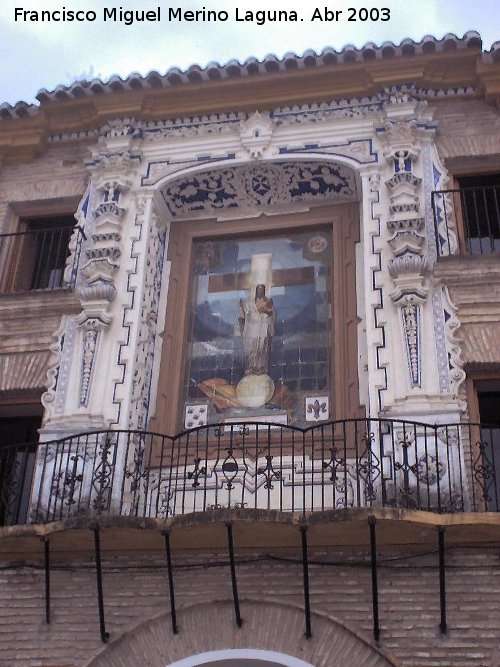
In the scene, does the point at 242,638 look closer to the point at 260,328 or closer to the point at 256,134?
the point at 260,328

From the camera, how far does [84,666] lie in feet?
23.5

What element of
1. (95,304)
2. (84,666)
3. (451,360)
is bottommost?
(84,666)

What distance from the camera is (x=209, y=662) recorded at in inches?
280

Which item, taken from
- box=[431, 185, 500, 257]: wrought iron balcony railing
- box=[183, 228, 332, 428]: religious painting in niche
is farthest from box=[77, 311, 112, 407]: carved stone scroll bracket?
box=[431, 185, 500, 257]: wrought iron balcony railing

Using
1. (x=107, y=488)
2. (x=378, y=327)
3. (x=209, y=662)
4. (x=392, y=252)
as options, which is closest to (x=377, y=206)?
(x=392, y=252)

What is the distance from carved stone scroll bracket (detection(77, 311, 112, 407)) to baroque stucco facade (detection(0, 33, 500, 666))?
2cm

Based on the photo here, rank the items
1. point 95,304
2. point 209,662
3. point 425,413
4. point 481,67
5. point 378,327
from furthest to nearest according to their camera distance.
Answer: point 481,67, point 95,304, point 378,327, point 425,413, point 209,662

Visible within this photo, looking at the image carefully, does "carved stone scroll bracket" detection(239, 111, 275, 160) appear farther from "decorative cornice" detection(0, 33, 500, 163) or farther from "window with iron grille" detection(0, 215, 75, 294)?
"window with iron grille" detection(0, 215, 75, 294)

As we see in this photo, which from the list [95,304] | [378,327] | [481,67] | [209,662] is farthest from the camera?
Result: [481,67]

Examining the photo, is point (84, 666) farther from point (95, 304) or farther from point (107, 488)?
point (95, 304)

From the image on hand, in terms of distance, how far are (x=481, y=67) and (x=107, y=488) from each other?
618 centimetres

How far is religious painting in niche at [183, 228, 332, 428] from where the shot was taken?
29.9 ft

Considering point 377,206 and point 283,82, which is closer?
point 377,206

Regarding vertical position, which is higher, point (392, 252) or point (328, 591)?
point (392, 252)
